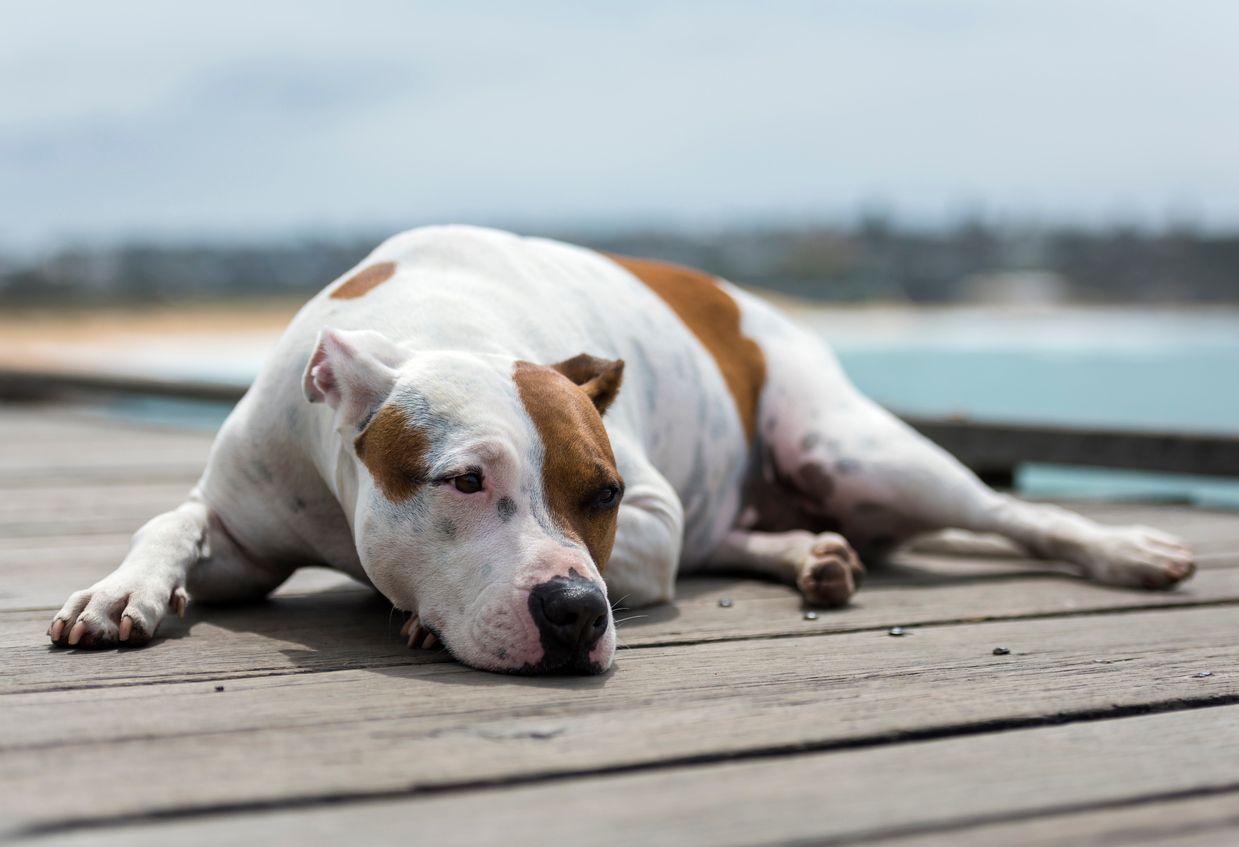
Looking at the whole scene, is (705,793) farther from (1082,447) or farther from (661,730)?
(1082,447)

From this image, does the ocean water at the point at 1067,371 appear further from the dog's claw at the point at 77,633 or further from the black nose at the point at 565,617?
the dog's claw at the point at 77,633

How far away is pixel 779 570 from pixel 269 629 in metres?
1.19

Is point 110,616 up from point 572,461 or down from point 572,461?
down

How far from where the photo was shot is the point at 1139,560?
2996 mm

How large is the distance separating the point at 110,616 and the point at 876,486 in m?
1.78

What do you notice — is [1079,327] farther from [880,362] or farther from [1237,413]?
[1237,413]

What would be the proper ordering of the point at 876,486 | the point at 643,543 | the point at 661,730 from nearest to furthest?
1. the point at 661,730
2. the point at 643,543
3. the point at 876,486

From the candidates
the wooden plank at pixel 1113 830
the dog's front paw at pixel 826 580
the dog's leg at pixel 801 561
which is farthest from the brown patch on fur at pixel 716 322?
the wooden plank at pixel 1113 830

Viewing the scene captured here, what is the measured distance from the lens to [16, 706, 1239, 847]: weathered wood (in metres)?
1.36

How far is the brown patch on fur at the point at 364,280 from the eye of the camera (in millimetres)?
2705

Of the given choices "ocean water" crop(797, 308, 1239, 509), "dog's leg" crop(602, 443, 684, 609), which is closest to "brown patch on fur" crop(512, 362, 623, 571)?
"dog's leg" crop(602, 443, 684, 609)

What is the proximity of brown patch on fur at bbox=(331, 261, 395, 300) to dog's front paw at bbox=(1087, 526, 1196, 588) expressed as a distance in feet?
5.53

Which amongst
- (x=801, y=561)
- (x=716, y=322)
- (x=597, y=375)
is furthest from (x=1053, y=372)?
(x=597, y=375)

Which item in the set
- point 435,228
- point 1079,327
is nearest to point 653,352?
point 435,228
